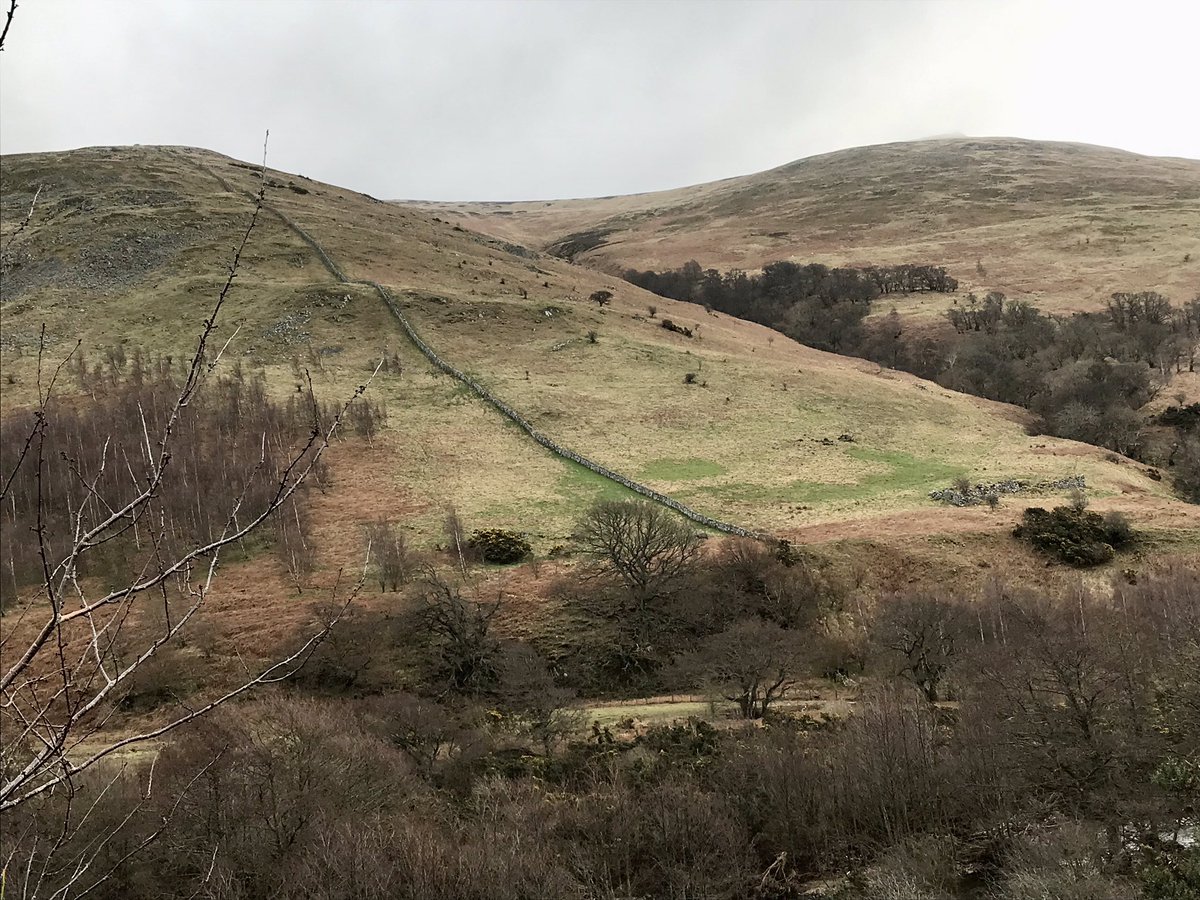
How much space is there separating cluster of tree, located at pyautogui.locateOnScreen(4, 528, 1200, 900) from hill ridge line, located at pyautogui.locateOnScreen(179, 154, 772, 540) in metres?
9.99

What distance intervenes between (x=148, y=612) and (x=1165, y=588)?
36.6 m

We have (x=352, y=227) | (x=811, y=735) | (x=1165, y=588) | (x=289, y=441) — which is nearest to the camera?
(x=811, y=735)

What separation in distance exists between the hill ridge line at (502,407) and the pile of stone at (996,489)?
1075cm

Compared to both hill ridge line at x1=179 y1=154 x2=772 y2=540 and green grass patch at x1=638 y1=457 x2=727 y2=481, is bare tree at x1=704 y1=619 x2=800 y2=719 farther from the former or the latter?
green grass patch at x1=638 y1=457 x2=727 y2=481

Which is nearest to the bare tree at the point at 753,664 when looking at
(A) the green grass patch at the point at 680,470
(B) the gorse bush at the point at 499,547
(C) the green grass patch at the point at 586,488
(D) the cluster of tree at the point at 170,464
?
(B) the gorse bush at the point at 499,547

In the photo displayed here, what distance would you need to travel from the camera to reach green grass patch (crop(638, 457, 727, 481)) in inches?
1532

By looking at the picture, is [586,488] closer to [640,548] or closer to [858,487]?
[640,548]

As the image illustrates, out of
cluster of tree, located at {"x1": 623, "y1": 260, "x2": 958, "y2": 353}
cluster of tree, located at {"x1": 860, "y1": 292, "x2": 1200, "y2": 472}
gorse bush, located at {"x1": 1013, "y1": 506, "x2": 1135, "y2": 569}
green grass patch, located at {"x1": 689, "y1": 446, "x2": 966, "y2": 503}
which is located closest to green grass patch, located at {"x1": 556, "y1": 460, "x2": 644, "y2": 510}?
green grass patch, located at {"x1": 689, "y1": 446, "x2": 966, "y2": 503}

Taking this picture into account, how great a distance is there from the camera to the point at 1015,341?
63.7 metres

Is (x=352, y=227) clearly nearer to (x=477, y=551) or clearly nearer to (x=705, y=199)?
(x=477, y=551)

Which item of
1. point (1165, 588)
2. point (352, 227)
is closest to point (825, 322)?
point (352, 227)

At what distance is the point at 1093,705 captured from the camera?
16047 millimetres

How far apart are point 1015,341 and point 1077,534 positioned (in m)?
40.7

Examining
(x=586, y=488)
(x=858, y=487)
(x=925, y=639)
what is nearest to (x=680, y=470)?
(x=586, y=488)
